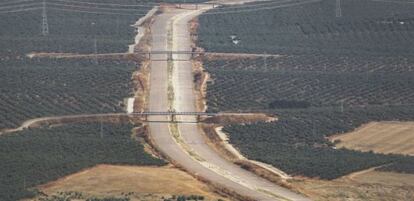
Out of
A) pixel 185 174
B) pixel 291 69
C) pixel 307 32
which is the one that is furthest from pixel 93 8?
pixel 185 174

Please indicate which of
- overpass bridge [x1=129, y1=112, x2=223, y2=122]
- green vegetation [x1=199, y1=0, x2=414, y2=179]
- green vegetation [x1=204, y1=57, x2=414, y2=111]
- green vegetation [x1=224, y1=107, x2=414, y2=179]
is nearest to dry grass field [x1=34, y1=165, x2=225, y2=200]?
green vegetation [x1=224, y1=107, x2=414, y2=179]

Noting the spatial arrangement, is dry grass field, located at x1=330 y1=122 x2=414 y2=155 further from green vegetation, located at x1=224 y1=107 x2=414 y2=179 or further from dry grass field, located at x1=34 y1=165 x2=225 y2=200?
dry grass field, located at x1=34 y1=165 x2=225 y2=200

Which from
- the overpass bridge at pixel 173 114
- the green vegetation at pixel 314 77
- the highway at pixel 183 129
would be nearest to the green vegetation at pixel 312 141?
the green vegetation at pixel 314 77

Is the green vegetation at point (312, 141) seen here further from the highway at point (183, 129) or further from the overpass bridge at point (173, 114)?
the overpass bridge at point (173, 114)

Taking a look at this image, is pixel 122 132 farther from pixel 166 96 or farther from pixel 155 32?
pixel 155 32

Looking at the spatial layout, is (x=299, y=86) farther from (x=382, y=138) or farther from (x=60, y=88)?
(x=60, y=88)

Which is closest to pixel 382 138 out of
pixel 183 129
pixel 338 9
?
pixel 183 129
